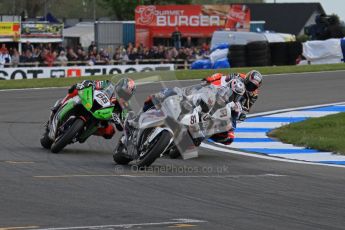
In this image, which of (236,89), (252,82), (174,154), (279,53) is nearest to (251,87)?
(252,82)

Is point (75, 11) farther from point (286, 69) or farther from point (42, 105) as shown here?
point (42, 105)

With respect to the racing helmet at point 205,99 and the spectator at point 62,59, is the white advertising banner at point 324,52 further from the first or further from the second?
the racing helmet at point 205,99

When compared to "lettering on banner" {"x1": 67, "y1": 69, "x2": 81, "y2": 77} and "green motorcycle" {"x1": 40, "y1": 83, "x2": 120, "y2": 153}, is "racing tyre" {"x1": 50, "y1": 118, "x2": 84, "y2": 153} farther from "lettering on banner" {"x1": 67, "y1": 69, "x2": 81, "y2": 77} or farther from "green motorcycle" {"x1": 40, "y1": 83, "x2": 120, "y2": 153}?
"lettering on banner" {"x1": 67, "y1": 69, "x2": 81, "y2": 77}

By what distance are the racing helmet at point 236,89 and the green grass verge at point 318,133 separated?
188cm

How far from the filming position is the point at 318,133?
1622 cm

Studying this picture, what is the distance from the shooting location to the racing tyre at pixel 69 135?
1249cm

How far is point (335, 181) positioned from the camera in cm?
1059

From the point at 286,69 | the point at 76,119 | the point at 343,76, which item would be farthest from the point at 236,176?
the point at 286,69

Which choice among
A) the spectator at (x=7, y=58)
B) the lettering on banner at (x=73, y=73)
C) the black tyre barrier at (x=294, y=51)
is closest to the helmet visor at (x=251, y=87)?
the lettering on banner at (x=73, y=73)

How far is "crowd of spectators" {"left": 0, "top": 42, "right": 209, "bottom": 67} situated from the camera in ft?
104

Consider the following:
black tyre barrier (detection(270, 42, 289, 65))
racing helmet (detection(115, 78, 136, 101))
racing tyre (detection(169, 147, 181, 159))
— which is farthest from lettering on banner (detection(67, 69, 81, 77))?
racing helmet (detection(115, 78, 136, 101))

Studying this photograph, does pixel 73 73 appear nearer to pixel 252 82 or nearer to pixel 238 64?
pixel 238 64

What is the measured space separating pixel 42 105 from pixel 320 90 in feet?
25.4

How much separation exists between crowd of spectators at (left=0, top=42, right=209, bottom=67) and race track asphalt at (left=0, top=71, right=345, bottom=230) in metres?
17.2
